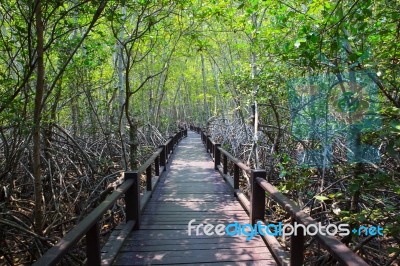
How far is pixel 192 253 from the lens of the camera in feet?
9.12

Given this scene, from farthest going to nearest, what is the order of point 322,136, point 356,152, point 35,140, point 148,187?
point 322,136 → point 148,187 → point 356,152 → point 35,140

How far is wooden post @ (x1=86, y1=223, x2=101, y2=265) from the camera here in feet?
6.75

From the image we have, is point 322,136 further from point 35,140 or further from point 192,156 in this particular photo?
point 192,156

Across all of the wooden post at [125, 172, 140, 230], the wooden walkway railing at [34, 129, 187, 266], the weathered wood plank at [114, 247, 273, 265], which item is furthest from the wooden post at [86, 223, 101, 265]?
the wooden post at [125, 172, 140, 230]

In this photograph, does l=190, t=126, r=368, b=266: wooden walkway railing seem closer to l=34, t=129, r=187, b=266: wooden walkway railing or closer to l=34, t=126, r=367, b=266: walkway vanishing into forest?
l=34, t=126, r=367, b=266: walkway vanishing into forest

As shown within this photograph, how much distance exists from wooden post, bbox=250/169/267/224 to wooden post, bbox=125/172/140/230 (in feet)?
4.15

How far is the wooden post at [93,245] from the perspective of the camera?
2.06 m

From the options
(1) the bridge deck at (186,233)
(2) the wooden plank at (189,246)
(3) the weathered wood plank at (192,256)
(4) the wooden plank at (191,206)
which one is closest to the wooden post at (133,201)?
(1) the bridge deck at (186,233)

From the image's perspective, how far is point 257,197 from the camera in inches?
127

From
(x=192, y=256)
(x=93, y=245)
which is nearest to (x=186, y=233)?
(x=192, y=256)

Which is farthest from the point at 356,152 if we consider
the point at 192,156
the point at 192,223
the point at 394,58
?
the point at 192,156

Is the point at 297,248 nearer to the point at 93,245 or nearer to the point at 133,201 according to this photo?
the point at 93,245

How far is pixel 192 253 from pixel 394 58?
2.57 meters

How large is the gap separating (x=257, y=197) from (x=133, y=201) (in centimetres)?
135
